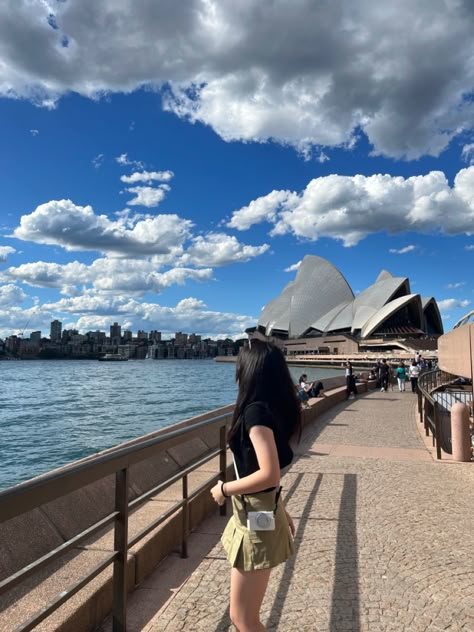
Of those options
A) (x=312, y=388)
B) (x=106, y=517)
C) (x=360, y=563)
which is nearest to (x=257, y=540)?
(x=106, y=517)

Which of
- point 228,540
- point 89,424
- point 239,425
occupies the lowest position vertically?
point 89,424

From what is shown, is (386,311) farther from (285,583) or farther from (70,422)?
(285,583)

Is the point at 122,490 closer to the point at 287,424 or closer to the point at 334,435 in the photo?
the point at 287,424

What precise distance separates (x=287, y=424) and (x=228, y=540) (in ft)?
1.77

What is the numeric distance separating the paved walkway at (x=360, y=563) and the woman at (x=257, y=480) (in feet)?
3.22

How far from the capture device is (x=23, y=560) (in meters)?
3.25

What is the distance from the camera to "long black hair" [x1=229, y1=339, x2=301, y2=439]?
2.06 meters

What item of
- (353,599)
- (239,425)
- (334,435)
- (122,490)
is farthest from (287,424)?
(334,435)

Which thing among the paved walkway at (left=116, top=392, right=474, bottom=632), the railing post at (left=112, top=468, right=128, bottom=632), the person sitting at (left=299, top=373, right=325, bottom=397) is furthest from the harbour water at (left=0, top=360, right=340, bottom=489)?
the railing post at (left=112, top=468, right=128, bottom=632)

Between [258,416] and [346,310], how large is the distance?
3602 inches

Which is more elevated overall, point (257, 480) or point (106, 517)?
point (257, 480)

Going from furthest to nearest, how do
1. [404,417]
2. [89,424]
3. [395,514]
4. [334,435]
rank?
[89,424]
[404,417]
[334,435]
[395,514]

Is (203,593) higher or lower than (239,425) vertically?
lower

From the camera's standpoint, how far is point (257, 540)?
198cm
